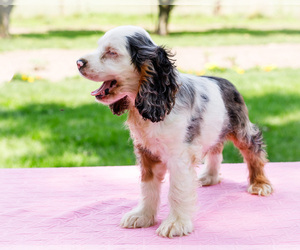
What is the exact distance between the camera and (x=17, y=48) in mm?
12078

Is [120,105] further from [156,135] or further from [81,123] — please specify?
[81,123]

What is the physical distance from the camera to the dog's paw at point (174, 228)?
284cm

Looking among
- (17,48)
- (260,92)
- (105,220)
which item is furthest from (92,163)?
(17,48)

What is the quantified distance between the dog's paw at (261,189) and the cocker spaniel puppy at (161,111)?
0.49 meters

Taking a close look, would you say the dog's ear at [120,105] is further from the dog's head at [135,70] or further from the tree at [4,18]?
the tree at [4,18]

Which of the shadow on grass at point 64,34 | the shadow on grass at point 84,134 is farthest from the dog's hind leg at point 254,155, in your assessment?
the shadow on grass at point 64,34

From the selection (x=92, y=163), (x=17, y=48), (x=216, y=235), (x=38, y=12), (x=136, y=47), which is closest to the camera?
(x=136, y=47)

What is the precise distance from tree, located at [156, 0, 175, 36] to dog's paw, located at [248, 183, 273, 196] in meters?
11.8

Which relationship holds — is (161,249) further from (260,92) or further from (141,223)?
(260,92)

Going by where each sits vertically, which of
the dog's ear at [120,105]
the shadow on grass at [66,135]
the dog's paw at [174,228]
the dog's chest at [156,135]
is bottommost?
the shadow on grass at [66,135]

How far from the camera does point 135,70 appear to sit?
8.66 feet

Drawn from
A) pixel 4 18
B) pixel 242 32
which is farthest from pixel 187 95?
pixel 242 32

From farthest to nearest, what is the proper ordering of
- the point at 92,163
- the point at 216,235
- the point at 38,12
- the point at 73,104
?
the point at 38,12 → the point at 73,104 → the point at 92,163 → the point at 216,235

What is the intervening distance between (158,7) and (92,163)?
11.4 m
